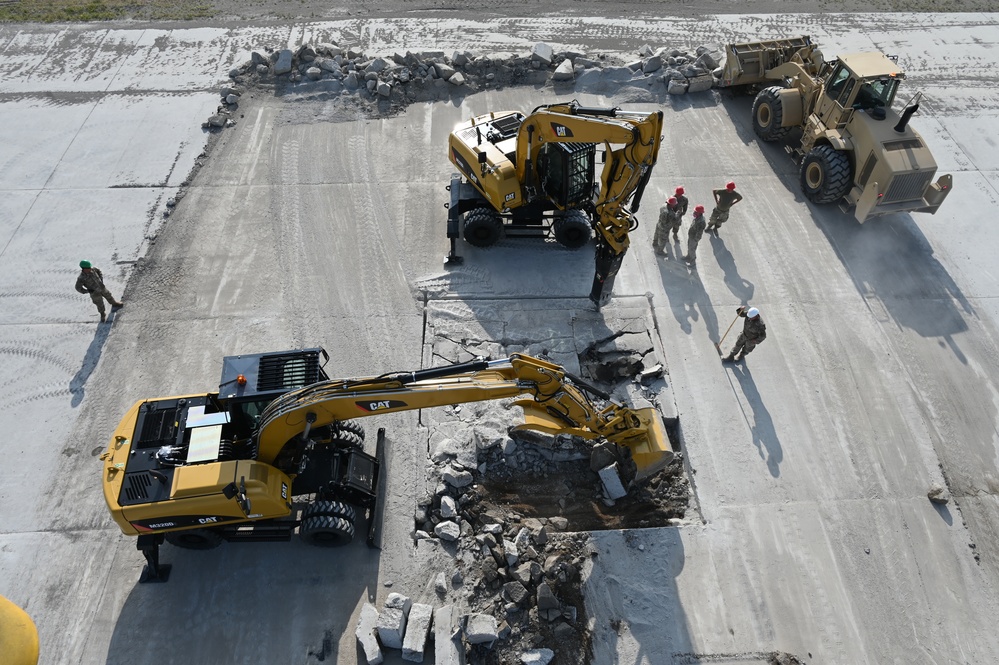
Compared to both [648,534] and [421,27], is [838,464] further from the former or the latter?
[421,27]

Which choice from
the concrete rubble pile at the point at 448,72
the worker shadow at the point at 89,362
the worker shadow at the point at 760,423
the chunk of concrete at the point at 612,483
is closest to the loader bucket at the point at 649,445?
the chunk of concrete at the point at 612,483

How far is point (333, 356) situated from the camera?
10.7 meters

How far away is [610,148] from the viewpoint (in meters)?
10.4

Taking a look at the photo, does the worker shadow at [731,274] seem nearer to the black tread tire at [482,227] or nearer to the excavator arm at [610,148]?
the excavator arm at [610,148]

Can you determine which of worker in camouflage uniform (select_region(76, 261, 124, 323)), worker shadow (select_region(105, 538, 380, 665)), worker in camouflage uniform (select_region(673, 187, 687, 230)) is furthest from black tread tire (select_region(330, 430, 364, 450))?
worker in camouflage uniform (select_region(673, 187, 687, 230))

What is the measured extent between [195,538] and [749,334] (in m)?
8.14

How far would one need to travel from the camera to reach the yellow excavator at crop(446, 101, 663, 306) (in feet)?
33.7

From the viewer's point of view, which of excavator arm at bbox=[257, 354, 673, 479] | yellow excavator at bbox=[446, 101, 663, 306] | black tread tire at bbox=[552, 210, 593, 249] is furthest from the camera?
black tread tire at bbox=[552, 210, 593, 249]

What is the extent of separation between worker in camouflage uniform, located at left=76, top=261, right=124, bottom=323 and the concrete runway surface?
552 millimetres

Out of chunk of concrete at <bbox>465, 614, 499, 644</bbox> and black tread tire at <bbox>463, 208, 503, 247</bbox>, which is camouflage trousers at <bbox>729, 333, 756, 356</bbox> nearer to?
black tread tire at <bbox>463, 208, 503, 247</bbox>

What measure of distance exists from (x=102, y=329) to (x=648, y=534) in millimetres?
9338

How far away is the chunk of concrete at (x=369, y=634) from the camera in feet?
24.6

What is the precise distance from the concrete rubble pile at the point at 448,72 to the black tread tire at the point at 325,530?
10.6 meters

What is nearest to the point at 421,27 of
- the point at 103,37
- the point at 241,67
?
the point at 241,67
